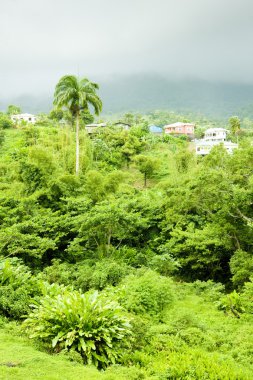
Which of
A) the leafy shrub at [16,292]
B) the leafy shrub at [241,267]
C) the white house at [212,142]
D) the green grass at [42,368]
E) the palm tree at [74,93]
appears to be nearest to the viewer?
the green grass at [42,368]

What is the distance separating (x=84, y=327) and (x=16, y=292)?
2.58m

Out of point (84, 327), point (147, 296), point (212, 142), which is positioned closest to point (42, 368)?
point (84, 327)

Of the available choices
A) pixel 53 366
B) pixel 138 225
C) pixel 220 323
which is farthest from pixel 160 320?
pixel 138 225

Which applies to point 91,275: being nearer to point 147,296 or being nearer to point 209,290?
point 147,296

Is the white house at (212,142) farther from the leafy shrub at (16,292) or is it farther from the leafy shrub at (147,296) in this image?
the leafy shrub at (16,292)

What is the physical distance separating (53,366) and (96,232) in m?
9.32

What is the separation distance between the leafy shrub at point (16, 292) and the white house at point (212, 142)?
29.6 meters

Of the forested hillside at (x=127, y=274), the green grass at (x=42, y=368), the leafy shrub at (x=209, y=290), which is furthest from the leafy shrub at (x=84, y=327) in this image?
the leafy shrub at (x=209, y=290)

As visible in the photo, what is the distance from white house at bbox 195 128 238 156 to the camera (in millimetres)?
44156

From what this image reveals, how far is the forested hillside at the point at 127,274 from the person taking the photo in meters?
6.08

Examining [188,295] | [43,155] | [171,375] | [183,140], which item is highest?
[183,140]

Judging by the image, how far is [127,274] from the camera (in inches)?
484

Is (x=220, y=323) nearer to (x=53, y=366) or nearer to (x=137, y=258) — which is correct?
(x=53, y=366)

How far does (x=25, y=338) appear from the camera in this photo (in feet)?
21.5
